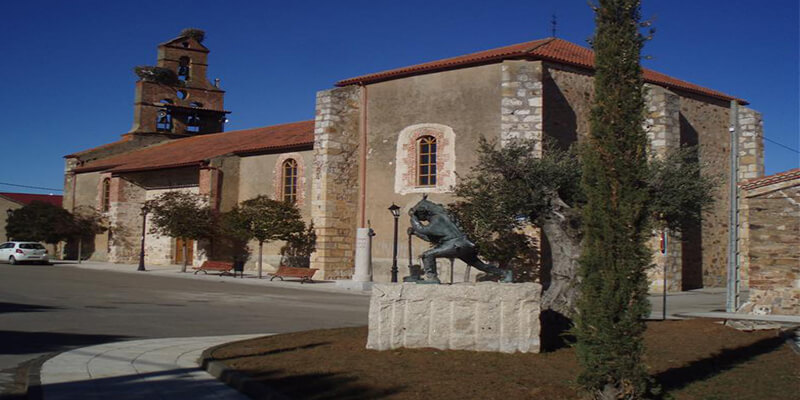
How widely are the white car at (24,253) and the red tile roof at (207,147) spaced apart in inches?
229

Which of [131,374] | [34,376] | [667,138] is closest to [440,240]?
[131,374]

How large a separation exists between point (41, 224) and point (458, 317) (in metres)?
39.2

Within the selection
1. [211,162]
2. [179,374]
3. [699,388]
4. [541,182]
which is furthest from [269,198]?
[699,388]

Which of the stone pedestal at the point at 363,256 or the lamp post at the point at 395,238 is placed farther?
the stone pedestal at the point at 363,256

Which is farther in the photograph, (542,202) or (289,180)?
(289,180)

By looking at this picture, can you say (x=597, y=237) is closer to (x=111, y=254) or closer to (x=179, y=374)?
(x=179, y=374)

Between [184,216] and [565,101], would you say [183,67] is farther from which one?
[565,101]

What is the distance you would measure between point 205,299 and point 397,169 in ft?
30.4

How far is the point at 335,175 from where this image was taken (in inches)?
1037

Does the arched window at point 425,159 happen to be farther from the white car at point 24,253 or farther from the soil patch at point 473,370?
the white car at point 24,253

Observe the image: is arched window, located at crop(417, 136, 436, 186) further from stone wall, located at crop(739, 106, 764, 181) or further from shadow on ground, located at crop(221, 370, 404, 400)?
shadow on ground, located at crop(221, 370, 404, 400)

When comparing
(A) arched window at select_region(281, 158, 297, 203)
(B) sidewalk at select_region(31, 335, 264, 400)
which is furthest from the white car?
→ (B) sidewalk at select_region(31, 335, 264, 400)

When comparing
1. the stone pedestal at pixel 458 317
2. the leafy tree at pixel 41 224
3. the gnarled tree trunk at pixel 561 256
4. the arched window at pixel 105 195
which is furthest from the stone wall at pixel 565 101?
the leafy tree at pixel 41 224

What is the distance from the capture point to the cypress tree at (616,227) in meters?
5.55
